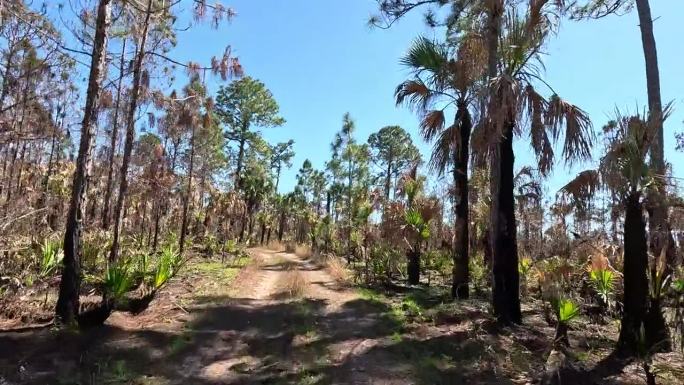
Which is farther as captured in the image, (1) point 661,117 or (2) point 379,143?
(2) point 379,143

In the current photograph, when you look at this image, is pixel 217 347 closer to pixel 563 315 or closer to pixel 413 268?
pixel 563 315

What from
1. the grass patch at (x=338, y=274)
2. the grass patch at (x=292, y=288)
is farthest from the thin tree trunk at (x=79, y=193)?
the grass patch at (x=338, y=274)

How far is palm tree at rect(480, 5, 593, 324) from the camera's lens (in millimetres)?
9867

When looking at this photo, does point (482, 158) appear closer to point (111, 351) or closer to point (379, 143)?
point (111, 351)

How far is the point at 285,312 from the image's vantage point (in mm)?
11461

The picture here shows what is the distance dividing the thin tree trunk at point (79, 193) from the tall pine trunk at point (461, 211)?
866 centimetres

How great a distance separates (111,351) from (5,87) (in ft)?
29.4

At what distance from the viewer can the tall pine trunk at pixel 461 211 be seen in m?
13.7

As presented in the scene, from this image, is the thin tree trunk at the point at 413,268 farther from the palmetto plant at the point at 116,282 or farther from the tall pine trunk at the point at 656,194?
the palmetto plant at the point at 116,282

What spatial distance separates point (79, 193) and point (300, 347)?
465cm

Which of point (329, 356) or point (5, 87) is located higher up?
point (5, 87)

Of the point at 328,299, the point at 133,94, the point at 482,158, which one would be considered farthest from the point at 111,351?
the point at 133,94

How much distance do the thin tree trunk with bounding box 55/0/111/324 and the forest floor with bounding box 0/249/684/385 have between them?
607mm

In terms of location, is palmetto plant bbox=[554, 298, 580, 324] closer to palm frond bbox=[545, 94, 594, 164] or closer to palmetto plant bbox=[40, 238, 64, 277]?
palm frond bbox=[545, 94, 594, 164]
